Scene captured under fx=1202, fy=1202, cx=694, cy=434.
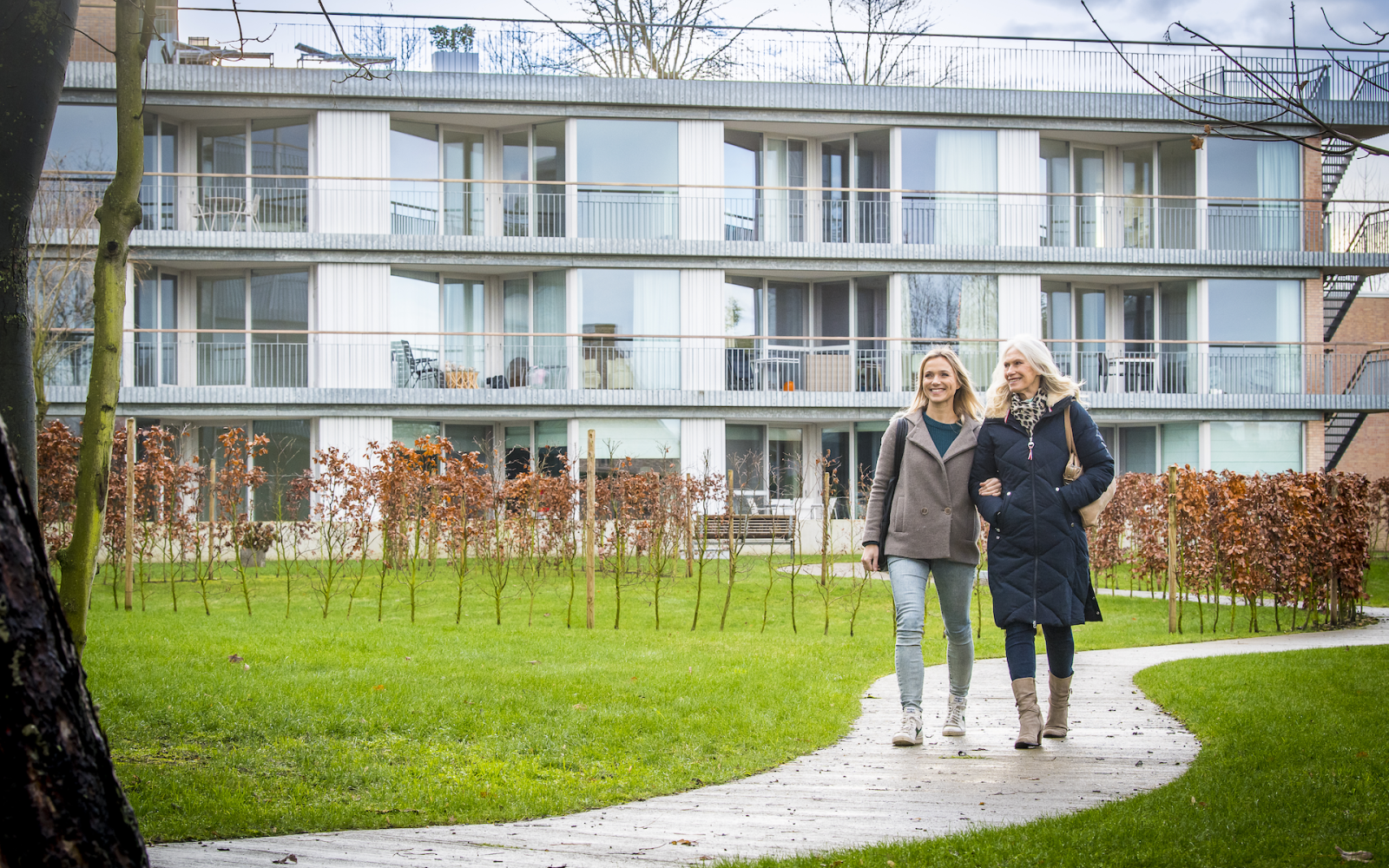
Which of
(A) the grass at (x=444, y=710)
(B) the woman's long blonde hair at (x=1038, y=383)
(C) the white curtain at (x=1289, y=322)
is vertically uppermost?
(C) the white curtain at (x=1289, y=322)

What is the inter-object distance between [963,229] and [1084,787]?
24012 mm

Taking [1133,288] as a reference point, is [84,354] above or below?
below

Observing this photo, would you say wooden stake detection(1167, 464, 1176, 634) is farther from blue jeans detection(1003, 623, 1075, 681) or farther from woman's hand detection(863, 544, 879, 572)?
woman's hand detection(863, 544, 879, 572)

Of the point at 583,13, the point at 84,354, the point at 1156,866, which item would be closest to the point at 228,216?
the point at 84,354

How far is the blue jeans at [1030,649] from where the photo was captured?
19.2ft

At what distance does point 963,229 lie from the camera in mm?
27797

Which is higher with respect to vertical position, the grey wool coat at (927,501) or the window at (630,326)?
the window at (630,326)

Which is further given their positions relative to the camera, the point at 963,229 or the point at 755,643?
the point at 963,229

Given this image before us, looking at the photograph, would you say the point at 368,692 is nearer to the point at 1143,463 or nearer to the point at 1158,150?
the point at 1143,463

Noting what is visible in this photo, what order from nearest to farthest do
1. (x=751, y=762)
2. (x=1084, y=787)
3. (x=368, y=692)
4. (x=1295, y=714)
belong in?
(x=1084, y=787)
(x=751, y=762)
(x=1295, y=714)
(x=368, y=692)

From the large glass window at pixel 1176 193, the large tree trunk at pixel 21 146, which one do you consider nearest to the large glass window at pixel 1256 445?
the large glass window at pixel 1176 193

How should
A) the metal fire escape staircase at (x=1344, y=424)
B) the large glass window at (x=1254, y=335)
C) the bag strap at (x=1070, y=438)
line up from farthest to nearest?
1. the metal fire escape staircase at (x=1344, y=424)
2. the large glass window at (x=1254, y=335)
3. the bag strap at (x=1070, y=438)

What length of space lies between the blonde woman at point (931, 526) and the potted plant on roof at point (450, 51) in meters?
23.5

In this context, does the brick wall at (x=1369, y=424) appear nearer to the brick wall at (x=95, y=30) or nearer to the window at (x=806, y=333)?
the window at (x=806, y=333)
